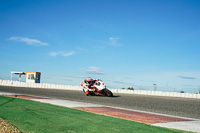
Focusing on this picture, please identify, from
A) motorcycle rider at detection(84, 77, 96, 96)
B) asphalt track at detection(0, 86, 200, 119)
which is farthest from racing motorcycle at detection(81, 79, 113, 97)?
asphalt track at detection(0, 86, 200, 119)

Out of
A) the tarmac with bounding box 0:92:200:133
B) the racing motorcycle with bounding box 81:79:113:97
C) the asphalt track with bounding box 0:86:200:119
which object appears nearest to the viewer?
the tarmac with bounding box 0:92:200:133

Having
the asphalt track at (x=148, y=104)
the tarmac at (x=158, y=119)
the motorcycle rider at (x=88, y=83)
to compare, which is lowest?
the asphalt track at (x=148, y=104)

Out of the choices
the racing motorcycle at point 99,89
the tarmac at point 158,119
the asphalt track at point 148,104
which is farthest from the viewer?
the racing motorcycle at point 99,89

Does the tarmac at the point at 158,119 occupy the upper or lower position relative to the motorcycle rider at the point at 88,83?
lower

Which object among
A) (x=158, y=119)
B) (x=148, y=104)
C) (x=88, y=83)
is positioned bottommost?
(x=148, y=104)

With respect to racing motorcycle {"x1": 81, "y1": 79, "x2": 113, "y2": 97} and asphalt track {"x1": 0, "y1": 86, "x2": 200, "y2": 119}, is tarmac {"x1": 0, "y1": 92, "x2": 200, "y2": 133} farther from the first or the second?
racing motorcycle {"x1": 81, "y1": 79, "x2": 113, "y2": 97}

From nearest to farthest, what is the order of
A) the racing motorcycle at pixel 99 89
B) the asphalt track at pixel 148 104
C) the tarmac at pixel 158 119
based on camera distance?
1. the tarmac at pixel 158 119
2. the asphalt track at pixel 148 104
3. the racing motorcycle at pixel 99 89

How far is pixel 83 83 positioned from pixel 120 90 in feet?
61.4

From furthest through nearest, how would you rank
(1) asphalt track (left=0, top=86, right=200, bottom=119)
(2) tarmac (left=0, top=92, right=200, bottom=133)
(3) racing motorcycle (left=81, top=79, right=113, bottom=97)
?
(3) racing motorcycle (left=81, top=79, right=113, bottom=97) → (1) asphalt track (left=0, top=86, right=200, bottom=119) → (2) tarmac (left=0, top=92, right=200, bottom=133)

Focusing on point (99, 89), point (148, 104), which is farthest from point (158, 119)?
point (99, 89)

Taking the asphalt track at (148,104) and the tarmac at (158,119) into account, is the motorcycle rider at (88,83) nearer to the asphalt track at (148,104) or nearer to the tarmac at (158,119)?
the asphalt track at (148,104)

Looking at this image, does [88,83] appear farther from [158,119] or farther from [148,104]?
[158,119]

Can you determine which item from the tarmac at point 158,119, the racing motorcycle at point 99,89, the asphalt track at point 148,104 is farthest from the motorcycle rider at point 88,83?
the tarmac at point 158,119

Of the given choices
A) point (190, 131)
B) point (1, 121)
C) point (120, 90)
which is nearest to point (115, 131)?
point (190, 131)
